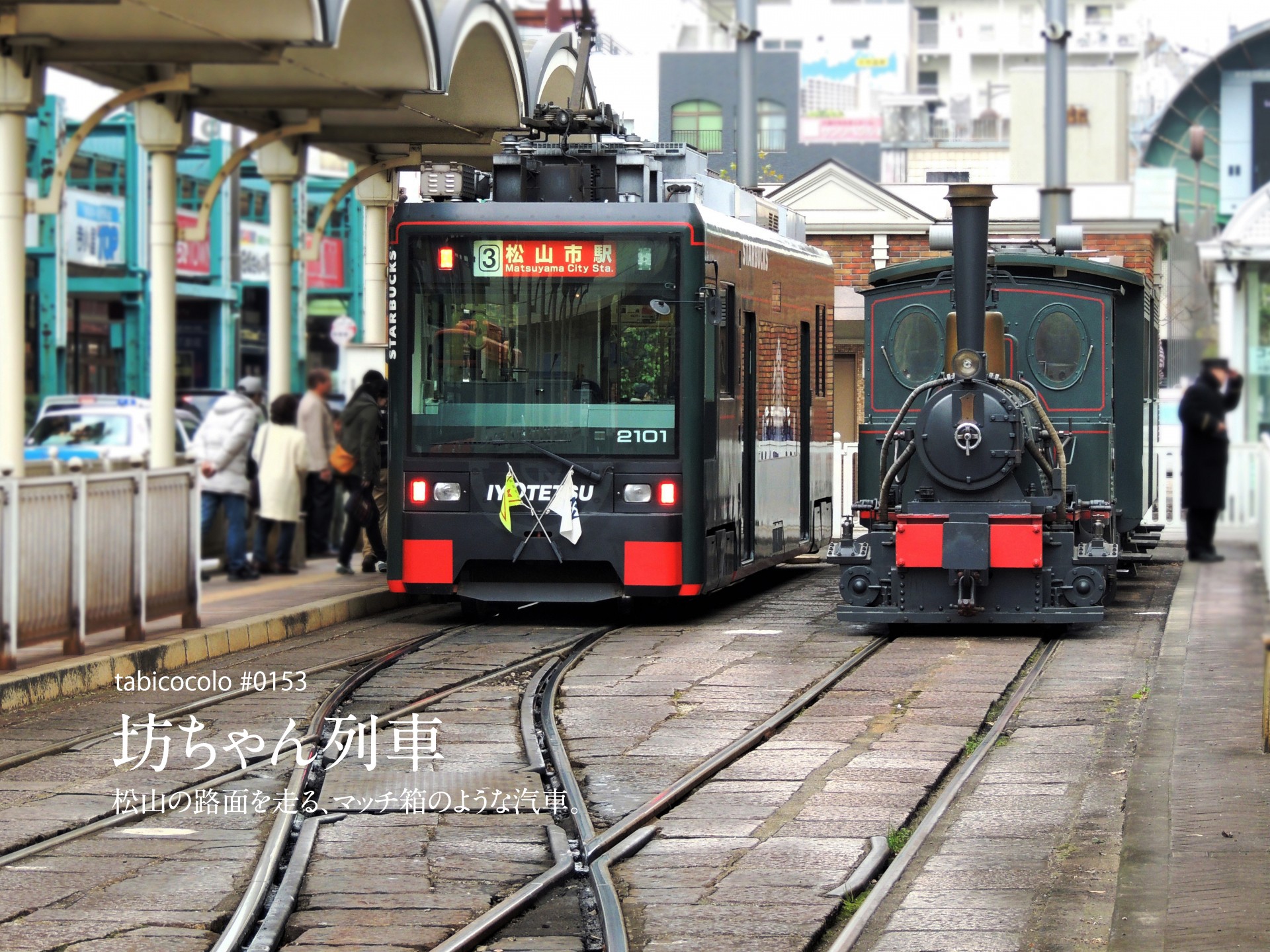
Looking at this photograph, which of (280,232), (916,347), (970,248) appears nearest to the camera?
(970,248)

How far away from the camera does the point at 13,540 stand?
33.1 feet

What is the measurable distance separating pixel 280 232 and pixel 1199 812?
13.3m

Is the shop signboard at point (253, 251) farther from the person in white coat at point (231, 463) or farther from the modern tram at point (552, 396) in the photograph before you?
the modern tram at point (552, 396)

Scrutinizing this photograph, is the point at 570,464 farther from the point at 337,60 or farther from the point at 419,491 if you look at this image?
the point at 337,60

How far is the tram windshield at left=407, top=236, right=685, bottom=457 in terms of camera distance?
13203mm

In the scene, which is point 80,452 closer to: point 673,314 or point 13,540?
point 673,314

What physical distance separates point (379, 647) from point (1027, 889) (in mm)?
6965

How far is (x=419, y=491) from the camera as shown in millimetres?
13414

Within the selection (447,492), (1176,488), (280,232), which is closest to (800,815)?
(447,492)

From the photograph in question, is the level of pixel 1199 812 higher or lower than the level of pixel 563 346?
lower

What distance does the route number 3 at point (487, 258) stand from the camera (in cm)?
1333

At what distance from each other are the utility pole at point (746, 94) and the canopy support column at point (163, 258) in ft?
19.0

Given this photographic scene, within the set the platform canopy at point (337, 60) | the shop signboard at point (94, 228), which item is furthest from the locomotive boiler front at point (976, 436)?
the shop signboard at point (94, 228)

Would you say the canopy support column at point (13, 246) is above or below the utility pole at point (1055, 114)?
below
